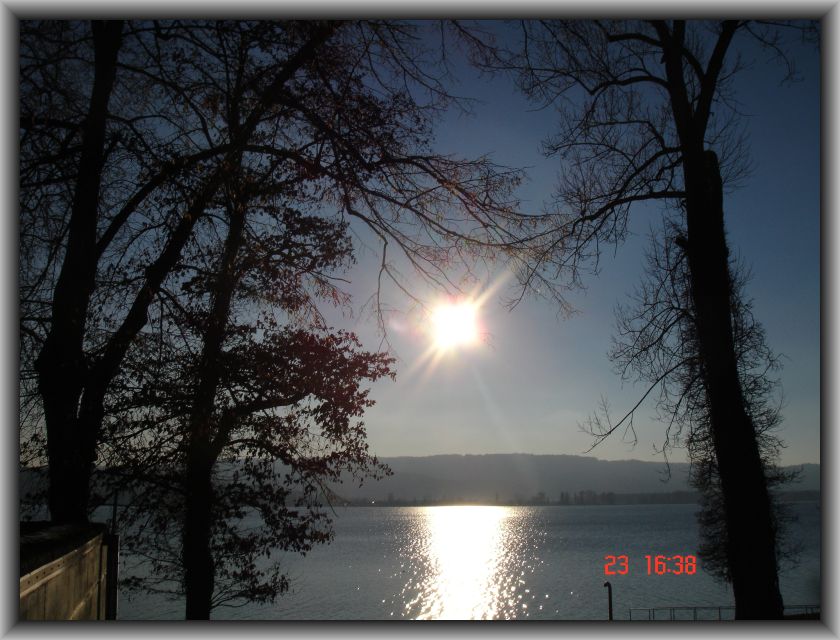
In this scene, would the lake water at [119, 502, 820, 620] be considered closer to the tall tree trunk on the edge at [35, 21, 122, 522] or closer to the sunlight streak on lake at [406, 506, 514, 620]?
the sunlight streak on lake at [406, 506, 514, 620]

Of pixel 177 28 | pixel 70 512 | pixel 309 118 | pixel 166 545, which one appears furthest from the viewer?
pixel 166 545

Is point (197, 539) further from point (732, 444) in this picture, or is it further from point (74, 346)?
point (732, 444)

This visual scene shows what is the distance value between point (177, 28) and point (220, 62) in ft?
0.91

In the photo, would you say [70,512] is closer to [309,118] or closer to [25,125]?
[25,125]

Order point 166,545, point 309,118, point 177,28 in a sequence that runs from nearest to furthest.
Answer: point 177,28 → point 309,118 → point 166,545

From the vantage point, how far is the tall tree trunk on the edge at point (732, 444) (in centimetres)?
316

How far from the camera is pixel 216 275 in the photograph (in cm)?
386

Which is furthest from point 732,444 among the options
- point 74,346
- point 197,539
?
point 74,346

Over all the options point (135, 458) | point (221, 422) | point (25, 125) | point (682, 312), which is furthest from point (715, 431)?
point (25, 125)
